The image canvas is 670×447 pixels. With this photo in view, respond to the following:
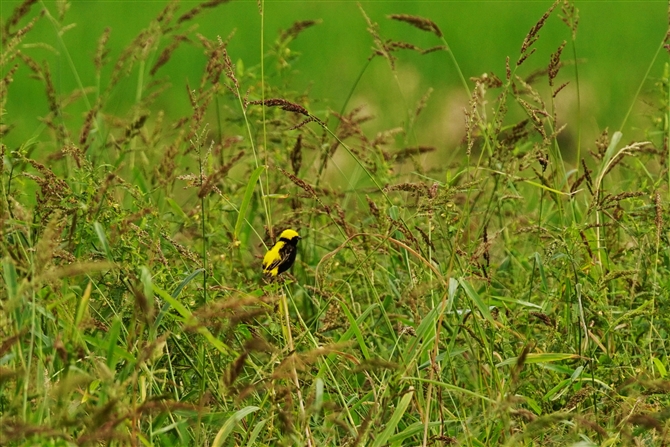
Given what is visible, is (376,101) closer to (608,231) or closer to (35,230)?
(608,231)

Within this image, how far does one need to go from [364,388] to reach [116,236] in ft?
3.29

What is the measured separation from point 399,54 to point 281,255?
681 centimetres

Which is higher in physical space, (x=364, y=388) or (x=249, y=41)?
(x=364, y=388)

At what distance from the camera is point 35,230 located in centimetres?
330

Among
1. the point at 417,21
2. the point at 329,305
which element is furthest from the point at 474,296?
the point at 417,21

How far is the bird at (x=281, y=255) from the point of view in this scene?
3326 mm

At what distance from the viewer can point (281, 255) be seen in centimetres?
343

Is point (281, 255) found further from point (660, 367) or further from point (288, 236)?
point (660, 367)

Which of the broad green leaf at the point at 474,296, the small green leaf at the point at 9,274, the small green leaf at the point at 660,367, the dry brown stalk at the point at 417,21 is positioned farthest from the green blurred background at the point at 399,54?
the small green leaf at the point at 9,274

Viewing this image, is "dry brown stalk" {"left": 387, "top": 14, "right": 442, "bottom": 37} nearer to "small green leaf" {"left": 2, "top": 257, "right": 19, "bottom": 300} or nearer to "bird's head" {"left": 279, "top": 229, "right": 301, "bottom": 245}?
"bird's head" {"left": 279, "top": 229, "right": 301, "bottom": 245}

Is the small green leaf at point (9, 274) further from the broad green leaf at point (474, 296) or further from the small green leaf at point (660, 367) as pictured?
the small green leaf at point (660, 367)

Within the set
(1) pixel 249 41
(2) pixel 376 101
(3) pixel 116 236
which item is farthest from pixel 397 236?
(1) pixel 249 41

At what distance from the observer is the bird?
131 inches

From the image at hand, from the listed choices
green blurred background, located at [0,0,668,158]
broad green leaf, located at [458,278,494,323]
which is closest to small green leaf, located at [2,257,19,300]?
broad green leaf, located at [458,278,494,323]
